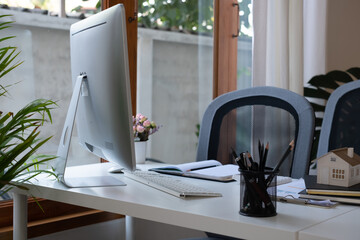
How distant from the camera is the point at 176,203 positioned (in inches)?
49.0

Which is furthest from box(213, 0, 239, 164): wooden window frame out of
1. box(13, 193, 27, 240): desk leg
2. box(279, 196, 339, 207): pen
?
box(279, 196, 339, 207): pen

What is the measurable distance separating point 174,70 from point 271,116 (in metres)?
1.08

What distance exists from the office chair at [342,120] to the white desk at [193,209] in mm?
483

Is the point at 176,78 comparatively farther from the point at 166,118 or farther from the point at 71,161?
the point at 71,161

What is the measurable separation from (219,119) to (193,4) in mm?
1192

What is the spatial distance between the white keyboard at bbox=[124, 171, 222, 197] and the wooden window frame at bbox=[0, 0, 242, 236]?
24.6 inches

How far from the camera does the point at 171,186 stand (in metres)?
1.39

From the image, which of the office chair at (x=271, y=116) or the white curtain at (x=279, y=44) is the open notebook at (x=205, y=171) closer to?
the office chair at (x=271, y=116)

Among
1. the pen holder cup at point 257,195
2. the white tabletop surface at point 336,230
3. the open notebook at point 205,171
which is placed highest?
the pen holder cup at point 257,195

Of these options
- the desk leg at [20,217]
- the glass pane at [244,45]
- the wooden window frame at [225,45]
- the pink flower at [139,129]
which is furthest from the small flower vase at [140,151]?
the glass pane at [244,45]

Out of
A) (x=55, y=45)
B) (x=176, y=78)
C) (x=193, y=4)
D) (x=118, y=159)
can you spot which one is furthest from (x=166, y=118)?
(x=118, y=159)

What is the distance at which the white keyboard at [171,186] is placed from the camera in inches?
51.9

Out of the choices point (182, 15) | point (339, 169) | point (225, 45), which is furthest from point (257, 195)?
point (225, 45)

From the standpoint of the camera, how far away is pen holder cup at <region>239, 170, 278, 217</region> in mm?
1107
